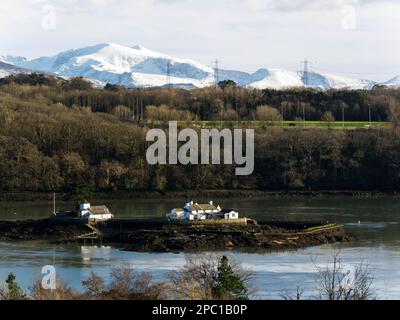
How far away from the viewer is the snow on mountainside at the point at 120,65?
157 m

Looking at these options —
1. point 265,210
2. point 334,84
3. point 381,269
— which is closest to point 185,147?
point 265,210

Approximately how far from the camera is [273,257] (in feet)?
72.5

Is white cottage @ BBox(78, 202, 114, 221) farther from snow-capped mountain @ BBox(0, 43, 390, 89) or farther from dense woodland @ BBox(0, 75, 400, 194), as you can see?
snow-capped mountain @ BBox(0, 43, 390, 89)

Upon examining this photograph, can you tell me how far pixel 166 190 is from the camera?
41781 mm

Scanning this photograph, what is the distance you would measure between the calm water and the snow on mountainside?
119678 millimetres

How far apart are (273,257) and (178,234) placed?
13.9 feet

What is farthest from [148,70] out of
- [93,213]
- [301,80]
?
[93,213]

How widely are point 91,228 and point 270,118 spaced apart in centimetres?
2938

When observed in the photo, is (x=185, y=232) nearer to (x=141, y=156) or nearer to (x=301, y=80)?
(x=141, y=156)

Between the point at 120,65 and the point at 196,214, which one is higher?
the point at 120,65

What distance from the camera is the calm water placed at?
1802 centimetres

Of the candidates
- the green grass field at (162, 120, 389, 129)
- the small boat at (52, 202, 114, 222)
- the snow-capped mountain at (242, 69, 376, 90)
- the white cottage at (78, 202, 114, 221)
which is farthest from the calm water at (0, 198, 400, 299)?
the snow-capped mountain at (242, 69, 376, 90)

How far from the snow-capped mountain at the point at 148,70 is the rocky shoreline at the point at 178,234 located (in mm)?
120804
